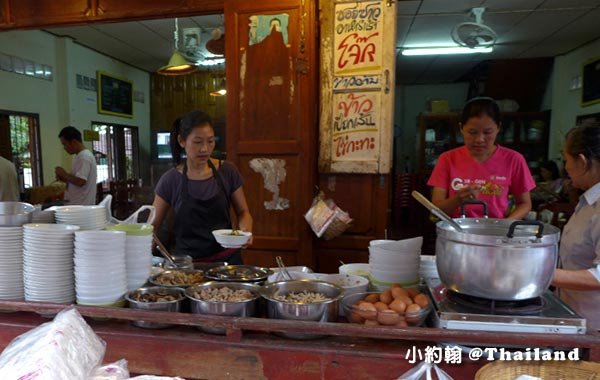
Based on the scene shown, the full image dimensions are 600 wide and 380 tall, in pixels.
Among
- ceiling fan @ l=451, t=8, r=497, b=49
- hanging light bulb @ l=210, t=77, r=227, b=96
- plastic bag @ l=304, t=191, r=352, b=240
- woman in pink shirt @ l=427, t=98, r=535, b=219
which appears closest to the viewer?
woman in pink shirt @ l=427, t=98, r=535, b=219

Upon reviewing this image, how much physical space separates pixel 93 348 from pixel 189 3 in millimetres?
2812

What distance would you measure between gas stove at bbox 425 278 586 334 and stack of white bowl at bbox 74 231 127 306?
1067mm

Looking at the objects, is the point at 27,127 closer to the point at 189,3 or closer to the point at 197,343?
the point at 189,3

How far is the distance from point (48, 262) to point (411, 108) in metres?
9.07

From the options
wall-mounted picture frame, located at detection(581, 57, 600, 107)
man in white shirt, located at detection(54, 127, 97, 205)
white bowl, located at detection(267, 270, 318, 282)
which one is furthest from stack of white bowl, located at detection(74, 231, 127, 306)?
wall-mounted picture frame, located at detection(581, 57, 600, 107)

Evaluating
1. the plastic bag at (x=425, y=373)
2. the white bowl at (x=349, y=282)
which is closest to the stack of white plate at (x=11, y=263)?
the white bowl at (x=349, y=282)

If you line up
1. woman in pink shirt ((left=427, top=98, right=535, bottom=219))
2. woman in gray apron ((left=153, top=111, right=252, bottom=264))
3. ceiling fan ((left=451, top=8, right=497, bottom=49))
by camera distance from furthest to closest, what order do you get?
1. ceiling fan ((left=451, top=8, right=497, bottom=49))
2. woman in gray apron ((left=153, top=111, right=252, bottom=264))
3. woman in pink shirt ((left=427, top=98, right=535, bottom=219))

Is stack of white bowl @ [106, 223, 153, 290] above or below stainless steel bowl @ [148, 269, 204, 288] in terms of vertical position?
above

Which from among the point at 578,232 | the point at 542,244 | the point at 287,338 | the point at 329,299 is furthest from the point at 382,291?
the point at 578,232

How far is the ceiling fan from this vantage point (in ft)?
15.3

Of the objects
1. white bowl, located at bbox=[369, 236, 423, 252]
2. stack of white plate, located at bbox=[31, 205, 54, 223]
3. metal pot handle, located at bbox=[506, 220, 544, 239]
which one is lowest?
white bowl, located at bbox=[369, 236, 423, 252]

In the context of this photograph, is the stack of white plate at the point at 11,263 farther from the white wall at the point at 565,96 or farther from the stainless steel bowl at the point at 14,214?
the white wall at the point at 565,96

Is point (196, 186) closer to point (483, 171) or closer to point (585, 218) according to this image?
point (483, 171)

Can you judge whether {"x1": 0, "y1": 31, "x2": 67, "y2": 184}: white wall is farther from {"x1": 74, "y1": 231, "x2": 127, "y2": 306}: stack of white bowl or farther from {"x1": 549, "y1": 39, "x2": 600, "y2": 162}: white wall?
{"x1": 549, "y1": 39, "x2": 600, "y2": 162}: white wall
